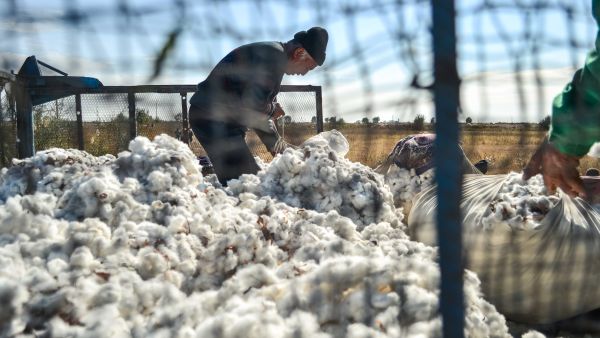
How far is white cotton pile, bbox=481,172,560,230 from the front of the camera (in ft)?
7.91

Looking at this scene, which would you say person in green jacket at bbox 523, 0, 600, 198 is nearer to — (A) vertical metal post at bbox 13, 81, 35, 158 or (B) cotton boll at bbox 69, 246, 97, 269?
(B) cotton boll at bbox 69, 246, 97, 269

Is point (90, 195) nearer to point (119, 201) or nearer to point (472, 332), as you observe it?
point (119, 201)

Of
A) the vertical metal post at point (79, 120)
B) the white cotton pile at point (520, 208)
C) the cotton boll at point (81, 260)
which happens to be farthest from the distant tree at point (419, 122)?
the vertical metal post at point (79, 120)

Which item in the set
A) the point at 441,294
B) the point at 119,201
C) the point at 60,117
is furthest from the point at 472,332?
the point at 60,117

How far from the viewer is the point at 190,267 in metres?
1.80

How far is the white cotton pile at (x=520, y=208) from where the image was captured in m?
2.41

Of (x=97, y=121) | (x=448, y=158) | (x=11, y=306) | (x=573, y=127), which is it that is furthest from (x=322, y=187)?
(x=97, y=121)

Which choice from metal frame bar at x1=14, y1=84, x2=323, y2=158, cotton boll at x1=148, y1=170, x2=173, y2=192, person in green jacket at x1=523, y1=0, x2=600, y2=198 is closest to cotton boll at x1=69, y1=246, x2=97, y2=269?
cotton boll at x1=148, y1=170, x2=173, y2=192

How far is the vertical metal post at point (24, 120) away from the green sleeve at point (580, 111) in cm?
268

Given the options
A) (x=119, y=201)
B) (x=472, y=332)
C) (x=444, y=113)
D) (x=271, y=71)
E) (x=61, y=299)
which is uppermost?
(x=271, y=71)

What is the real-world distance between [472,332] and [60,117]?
5762 millimetres

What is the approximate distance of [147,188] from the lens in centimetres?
232

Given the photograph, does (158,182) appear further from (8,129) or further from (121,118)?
(121,118)

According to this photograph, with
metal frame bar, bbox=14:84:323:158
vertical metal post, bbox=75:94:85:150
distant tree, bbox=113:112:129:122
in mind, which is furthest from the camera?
vertical metal post, bbox=75:94:85:150
